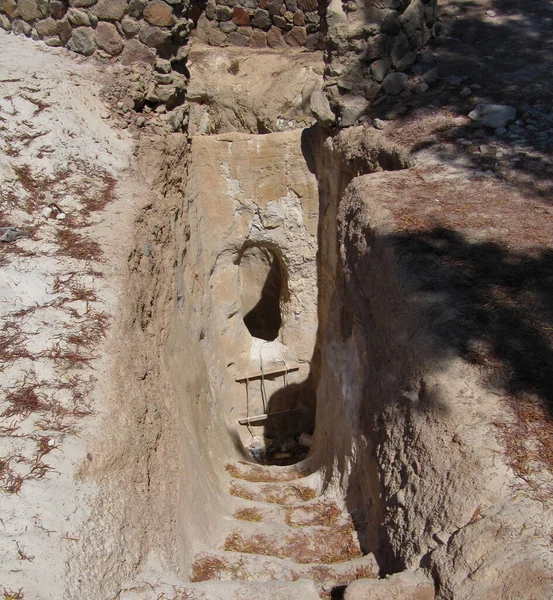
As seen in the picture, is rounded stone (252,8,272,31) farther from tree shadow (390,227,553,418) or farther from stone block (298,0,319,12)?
tree shadow (390,227,553,418)

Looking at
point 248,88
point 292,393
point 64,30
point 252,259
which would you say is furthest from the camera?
point 248,88

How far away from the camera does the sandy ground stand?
93.0 inches

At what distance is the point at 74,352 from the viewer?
322 centimetres

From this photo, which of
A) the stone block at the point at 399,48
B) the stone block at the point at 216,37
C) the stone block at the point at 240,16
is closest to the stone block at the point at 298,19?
the stone block at the point at 240,16

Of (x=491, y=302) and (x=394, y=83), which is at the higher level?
(x=394, y=83)

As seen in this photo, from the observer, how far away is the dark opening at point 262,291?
772 cm

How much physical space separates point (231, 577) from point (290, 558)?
18.7 inches

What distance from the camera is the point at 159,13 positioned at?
5688mm

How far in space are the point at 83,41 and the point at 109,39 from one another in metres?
0.26

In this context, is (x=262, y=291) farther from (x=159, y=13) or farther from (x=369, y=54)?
(x=159, y=13)

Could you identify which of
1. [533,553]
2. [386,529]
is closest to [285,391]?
[386,529]

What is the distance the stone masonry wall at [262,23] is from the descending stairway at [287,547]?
675 cm

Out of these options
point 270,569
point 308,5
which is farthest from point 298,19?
point 270,569

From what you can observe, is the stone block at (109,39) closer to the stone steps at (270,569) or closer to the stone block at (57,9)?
the stone block at (57,9)
